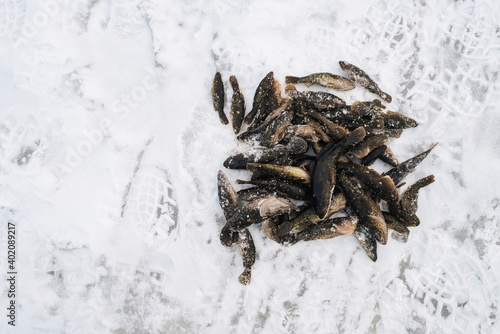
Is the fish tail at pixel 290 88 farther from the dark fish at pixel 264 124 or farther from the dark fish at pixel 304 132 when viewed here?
the dark fish at pixel 304 132

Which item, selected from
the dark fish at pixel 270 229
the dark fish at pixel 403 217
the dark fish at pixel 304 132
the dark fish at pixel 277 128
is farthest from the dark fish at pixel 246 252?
the dark fish at pixel 403 217

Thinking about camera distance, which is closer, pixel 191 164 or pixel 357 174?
pixel 357 174

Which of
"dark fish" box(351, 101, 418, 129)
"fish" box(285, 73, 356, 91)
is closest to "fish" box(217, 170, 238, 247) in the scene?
"fish" box(285, 73, 356, 91)

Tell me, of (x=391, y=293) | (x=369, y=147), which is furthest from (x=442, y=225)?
(x=369, y=147)

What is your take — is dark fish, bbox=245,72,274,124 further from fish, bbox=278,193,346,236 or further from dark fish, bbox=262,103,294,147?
fish, bbox=278,193,346,236

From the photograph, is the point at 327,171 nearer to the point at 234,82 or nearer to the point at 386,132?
the point at 386,132

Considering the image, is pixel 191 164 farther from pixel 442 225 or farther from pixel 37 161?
pixel 442 225

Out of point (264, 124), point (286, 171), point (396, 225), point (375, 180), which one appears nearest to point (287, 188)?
point (286, 171)
